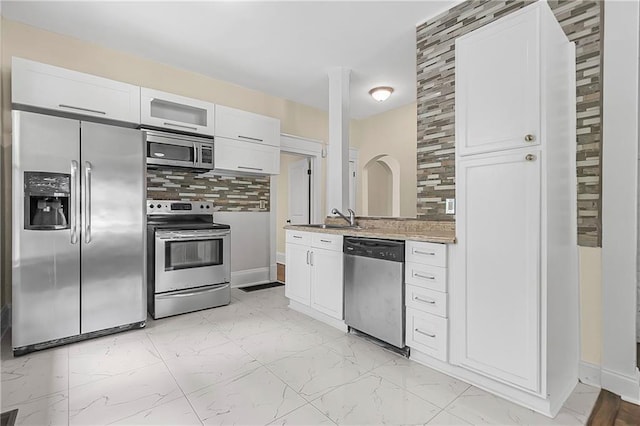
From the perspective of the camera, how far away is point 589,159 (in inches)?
76.6

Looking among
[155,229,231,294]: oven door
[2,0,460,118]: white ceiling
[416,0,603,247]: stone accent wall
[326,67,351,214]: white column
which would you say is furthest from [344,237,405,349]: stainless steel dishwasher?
[2,0,460,118]: white ceiling

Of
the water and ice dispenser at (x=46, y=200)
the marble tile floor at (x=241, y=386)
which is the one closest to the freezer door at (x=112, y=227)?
the water and ice dispenser at (x=46, y=200)

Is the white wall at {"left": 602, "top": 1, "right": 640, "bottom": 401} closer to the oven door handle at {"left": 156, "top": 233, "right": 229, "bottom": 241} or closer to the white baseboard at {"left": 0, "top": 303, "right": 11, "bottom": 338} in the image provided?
the oven door handle at {"left": 156, "top": 233, "right": 229, "bottom": 241}

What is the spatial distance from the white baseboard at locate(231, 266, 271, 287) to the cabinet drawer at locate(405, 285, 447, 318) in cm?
273

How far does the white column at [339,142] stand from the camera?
11.9 ft

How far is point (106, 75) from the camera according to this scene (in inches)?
127

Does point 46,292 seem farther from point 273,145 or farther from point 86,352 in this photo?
Result: point 273,145

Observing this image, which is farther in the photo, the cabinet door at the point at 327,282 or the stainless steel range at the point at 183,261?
the stainless steel range at the point at 183,261

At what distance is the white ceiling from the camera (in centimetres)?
260

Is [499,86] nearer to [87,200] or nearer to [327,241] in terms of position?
[327,241]

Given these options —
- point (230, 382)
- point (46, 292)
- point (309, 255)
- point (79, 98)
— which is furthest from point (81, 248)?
point (309, 255)

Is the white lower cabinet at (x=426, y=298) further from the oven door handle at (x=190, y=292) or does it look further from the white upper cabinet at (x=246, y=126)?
the white upper cabinet at (x=246, y=126)

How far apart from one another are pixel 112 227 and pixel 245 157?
1.66 meters

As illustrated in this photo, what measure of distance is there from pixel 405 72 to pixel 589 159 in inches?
92.7
